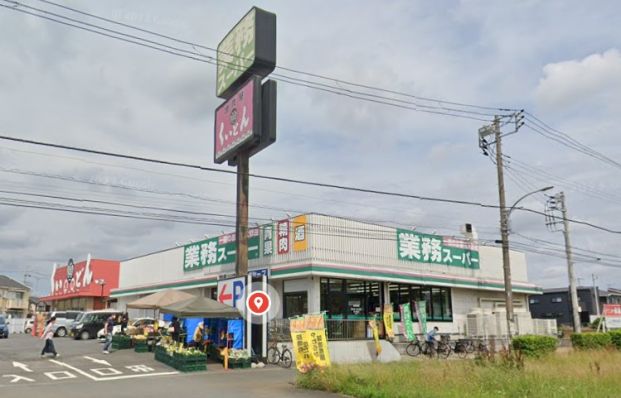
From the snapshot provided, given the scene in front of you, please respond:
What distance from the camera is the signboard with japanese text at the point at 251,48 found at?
23.3 m

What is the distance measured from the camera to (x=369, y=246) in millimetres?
26969

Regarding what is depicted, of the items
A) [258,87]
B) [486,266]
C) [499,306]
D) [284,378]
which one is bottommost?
[284,378]

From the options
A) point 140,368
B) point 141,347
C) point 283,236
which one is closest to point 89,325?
point 141,347

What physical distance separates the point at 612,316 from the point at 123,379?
26.4 metres

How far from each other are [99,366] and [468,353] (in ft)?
52.4

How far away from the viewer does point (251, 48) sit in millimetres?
23562

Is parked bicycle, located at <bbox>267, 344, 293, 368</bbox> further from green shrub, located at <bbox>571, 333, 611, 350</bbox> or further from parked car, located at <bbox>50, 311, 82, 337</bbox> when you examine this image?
parked car, located at <bbox>50, 311, 82, 337</bbox>

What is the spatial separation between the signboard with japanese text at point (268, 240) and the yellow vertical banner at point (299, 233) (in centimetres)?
160

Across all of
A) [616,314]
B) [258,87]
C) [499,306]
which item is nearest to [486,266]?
[499,306]

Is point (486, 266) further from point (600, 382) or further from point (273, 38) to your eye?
point (600, 382)

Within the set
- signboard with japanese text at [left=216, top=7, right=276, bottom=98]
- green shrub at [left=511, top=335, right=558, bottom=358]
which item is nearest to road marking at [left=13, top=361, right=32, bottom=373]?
signboard with japanese text at [left=216, top=7, right=276, bottom=98]

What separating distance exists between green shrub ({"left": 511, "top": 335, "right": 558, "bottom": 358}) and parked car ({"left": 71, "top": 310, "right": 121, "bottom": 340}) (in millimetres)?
23259

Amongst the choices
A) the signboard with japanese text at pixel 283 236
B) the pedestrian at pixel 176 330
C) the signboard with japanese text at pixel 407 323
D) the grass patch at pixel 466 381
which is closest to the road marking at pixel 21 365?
the pedestrian at pixel 176 330

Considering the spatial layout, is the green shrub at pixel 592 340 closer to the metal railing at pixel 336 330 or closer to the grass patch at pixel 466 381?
the metal railing at pixel 336 330
